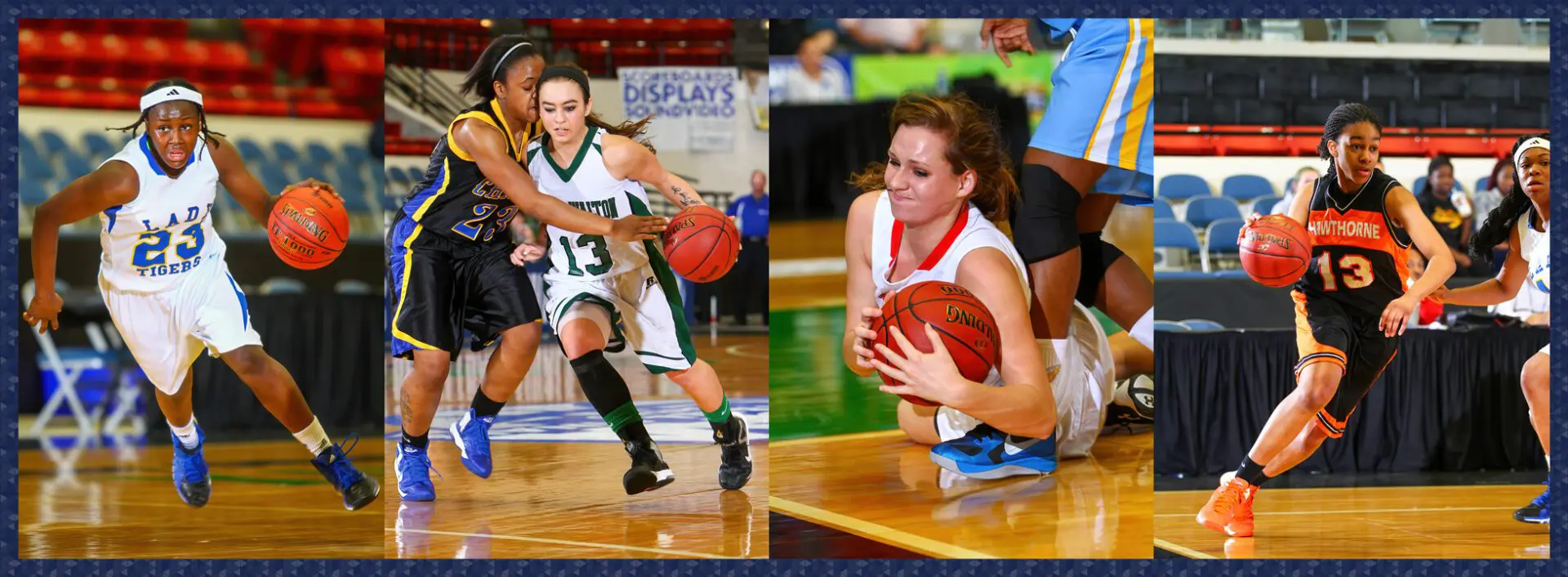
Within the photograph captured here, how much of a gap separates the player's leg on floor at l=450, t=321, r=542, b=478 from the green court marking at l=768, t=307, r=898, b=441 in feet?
2.21

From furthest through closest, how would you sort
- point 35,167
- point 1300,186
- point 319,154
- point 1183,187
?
1. point 1183,187
2. point 1300,186
3. point 35,167
4. point 319,154

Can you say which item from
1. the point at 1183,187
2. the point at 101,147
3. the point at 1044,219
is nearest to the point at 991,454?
the point at 1044,219

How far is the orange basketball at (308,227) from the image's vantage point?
3.21 metres

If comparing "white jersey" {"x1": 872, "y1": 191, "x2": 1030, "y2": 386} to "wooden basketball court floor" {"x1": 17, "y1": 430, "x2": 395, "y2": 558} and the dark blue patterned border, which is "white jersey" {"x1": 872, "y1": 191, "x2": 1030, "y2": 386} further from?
"wooden basketball court floor" {"x1": 17, "y1": 430, "x2": 395, "y2": 558}

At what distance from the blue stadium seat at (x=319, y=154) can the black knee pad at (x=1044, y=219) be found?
6.08 feet

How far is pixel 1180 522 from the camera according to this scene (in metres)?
3.71

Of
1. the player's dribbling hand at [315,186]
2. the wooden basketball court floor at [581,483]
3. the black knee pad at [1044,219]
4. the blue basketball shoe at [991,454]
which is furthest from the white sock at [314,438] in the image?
the black knee pad at [1044,219]

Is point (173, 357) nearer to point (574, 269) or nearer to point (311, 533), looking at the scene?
point (311, 533)

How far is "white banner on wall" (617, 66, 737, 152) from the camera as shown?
330cm

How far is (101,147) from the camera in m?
3.41

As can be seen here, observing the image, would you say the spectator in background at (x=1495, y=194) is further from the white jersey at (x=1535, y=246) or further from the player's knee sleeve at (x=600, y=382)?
the player's knee sleeve at (x=600, y=382)

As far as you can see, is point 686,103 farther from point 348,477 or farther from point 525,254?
point 348,477

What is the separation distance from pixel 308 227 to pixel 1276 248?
252cm

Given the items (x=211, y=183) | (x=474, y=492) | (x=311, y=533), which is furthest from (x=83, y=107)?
(x=474, y=492)
